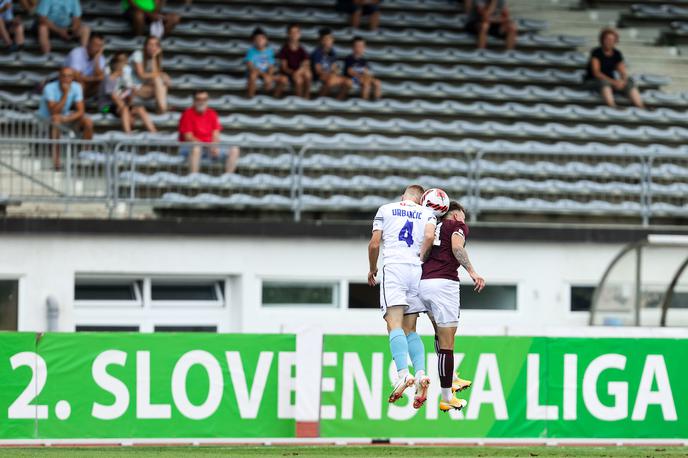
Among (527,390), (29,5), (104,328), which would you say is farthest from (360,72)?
(527,390)

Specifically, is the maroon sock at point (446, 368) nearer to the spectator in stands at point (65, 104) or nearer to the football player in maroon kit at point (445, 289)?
the football player in maroon kit at point (445, 289)

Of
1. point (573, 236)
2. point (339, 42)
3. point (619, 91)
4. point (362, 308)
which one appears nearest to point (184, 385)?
point (362, 308)

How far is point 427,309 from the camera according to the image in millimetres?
14047

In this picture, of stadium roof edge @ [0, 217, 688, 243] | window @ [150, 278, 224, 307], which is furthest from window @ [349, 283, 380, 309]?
window @ [150, 278, 224, 307]

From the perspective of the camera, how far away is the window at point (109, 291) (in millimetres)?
20766

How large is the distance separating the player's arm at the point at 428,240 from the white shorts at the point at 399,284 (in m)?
0.17

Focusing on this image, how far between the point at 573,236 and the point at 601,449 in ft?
17.6

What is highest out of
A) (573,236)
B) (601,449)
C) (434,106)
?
(434,106)

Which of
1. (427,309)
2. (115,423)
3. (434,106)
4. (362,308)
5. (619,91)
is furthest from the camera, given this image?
(619,91)

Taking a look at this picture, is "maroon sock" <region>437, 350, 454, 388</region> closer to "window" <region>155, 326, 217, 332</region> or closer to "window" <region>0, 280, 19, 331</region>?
"window" <region>155, 326, 217, 332</region>

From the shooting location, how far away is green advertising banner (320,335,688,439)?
663 inches

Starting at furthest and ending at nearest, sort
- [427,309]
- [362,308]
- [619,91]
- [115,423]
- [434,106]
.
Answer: [619,91], [434,106], [362,308], [115,423], [427,309]

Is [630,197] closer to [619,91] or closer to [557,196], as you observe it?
[557,196]

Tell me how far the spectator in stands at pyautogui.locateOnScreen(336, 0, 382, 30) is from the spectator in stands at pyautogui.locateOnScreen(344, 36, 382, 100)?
169 cm
